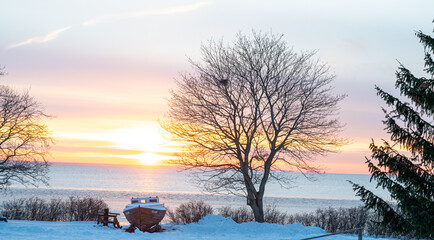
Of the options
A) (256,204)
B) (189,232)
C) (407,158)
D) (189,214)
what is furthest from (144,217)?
(407,158)

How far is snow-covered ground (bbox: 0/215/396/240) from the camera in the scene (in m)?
22.0

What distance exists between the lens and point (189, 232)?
24625mm

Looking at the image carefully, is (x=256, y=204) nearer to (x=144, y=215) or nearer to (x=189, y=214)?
(x=189, y=214)

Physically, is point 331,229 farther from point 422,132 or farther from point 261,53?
point 422,132

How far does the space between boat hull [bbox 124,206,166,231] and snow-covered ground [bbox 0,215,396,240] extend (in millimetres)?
1099

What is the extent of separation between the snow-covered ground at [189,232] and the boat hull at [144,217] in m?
1.10

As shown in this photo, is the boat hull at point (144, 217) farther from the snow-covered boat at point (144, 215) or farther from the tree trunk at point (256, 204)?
the tree trunk at point (256, 204)

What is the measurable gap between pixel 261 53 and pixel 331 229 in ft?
43.6

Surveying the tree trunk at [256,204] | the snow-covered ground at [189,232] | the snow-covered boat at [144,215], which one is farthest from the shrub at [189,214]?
the tree trunk at [256,204]

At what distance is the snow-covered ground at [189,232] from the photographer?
72.3 feet

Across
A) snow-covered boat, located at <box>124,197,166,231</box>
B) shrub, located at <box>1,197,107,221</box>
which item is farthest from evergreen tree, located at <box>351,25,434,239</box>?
shrub, located at <box>1,197,107,221</box>

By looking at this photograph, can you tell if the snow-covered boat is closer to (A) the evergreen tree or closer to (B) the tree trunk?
(B) the tree trunk

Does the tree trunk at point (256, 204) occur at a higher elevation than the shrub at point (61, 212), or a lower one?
higher

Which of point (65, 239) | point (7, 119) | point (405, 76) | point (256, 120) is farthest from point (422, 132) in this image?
point (7, 119)
